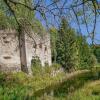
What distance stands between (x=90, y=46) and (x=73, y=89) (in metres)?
1.88

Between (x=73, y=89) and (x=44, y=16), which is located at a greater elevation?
(x=44, y=16)

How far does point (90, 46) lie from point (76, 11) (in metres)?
0.89

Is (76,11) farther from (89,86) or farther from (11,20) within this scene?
(11,20)

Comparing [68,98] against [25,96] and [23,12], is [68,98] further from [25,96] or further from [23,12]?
[23,12]

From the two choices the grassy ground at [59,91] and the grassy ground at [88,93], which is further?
the grassy ground at [88,93]

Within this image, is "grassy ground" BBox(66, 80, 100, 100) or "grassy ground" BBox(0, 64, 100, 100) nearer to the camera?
"grassy ground" BBox(0, 64, 100, 100)

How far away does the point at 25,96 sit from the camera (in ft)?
26.5

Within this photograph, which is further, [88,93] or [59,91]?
[59,91]

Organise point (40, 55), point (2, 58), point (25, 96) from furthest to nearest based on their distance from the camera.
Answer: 1. point (40, 55)
2. point (2, 58)
3. point (25, 96)

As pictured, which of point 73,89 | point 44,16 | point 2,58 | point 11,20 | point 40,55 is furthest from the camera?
point 40,55

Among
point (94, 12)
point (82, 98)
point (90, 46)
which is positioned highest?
point (94, 12)

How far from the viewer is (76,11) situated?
8.50 metres

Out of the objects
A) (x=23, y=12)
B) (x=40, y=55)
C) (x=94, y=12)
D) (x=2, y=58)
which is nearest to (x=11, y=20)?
(x=23, y=12)

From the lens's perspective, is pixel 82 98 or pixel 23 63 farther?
pixel 23 63
